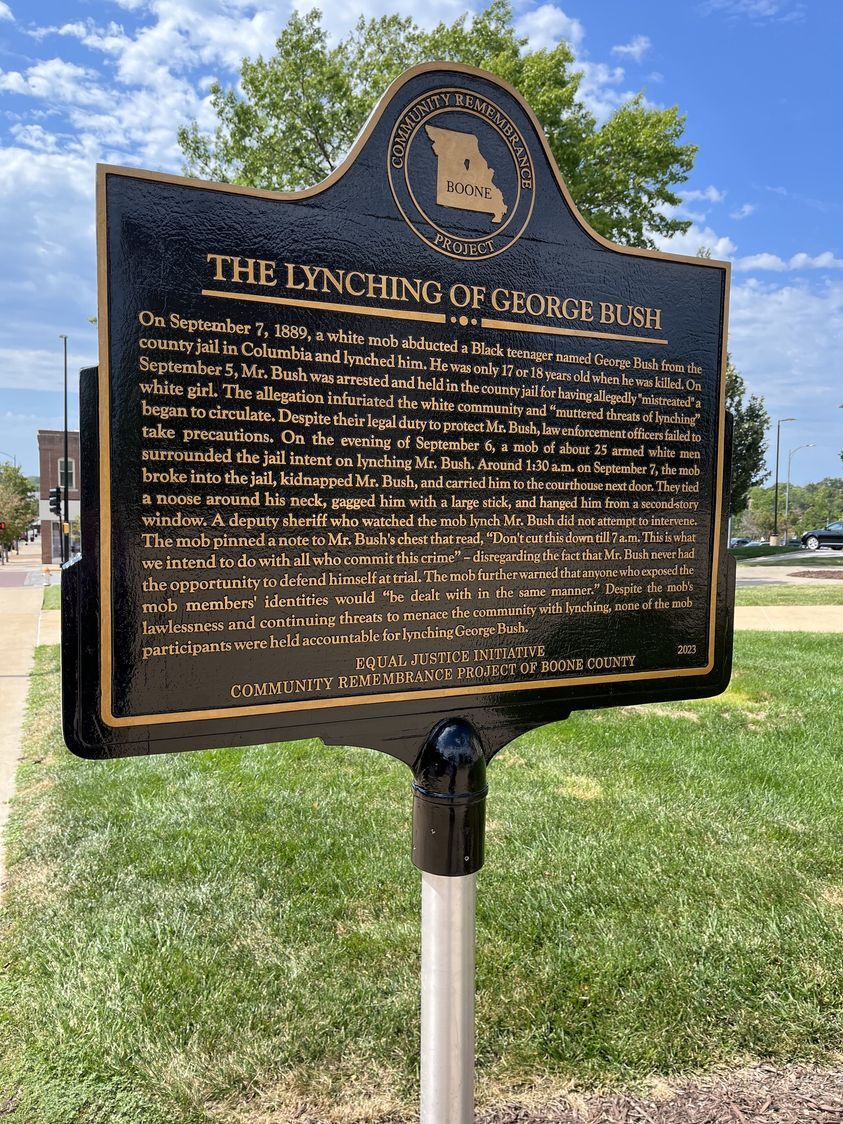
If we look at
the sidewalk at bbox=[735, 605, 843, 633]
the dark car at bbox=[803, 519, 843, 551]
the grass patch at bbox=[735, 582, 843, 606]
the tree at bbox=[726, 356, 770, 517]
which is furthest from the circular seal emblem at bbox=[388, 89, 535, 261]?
the dark car at bbox=[803, 519, 843, 551]

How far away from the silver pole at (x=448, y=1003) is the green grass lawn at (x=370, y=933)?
572 millimetres

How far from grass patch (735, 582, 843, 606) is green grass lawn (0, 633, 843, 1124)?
31.1 ft

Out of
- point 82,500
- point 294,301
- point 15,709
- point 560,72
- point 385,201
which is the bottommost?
point 15,709

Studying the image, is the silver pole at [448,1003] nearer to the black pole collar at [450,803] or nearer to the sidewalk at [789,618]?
the black pole collar at [450,803]

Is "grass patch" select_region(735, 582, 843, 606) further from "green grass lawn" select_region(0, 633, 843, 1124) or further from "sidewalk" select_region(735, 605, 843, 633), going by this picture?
"green grass lawn" select_region(0, 633, 843, 1124)

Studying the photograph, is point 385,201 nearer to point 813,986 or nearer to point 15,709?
point 813,986

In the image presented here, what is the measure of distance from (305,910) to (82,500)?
239cm

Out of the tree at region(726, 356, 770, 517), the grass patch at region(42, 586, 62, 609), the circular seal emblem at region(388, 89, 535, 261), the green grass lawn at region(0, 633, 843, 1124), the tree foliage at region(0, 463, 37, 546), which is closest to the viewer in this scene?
the circular seal emblem at region(388, 89, 535, 261)

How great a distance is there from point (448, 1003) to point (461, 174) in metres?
1.98

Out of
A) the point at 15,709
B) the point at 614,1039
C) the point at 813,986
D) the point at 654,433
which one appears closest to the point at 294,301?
the point at 654,433

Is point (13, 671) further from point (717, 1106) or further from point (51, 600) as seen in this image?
point (717, 1106)

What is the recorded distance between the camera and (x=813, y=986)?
285cm

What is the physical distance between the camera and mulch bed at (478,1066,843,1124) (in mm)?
2309

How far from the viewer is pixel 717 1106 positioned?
2.35m
